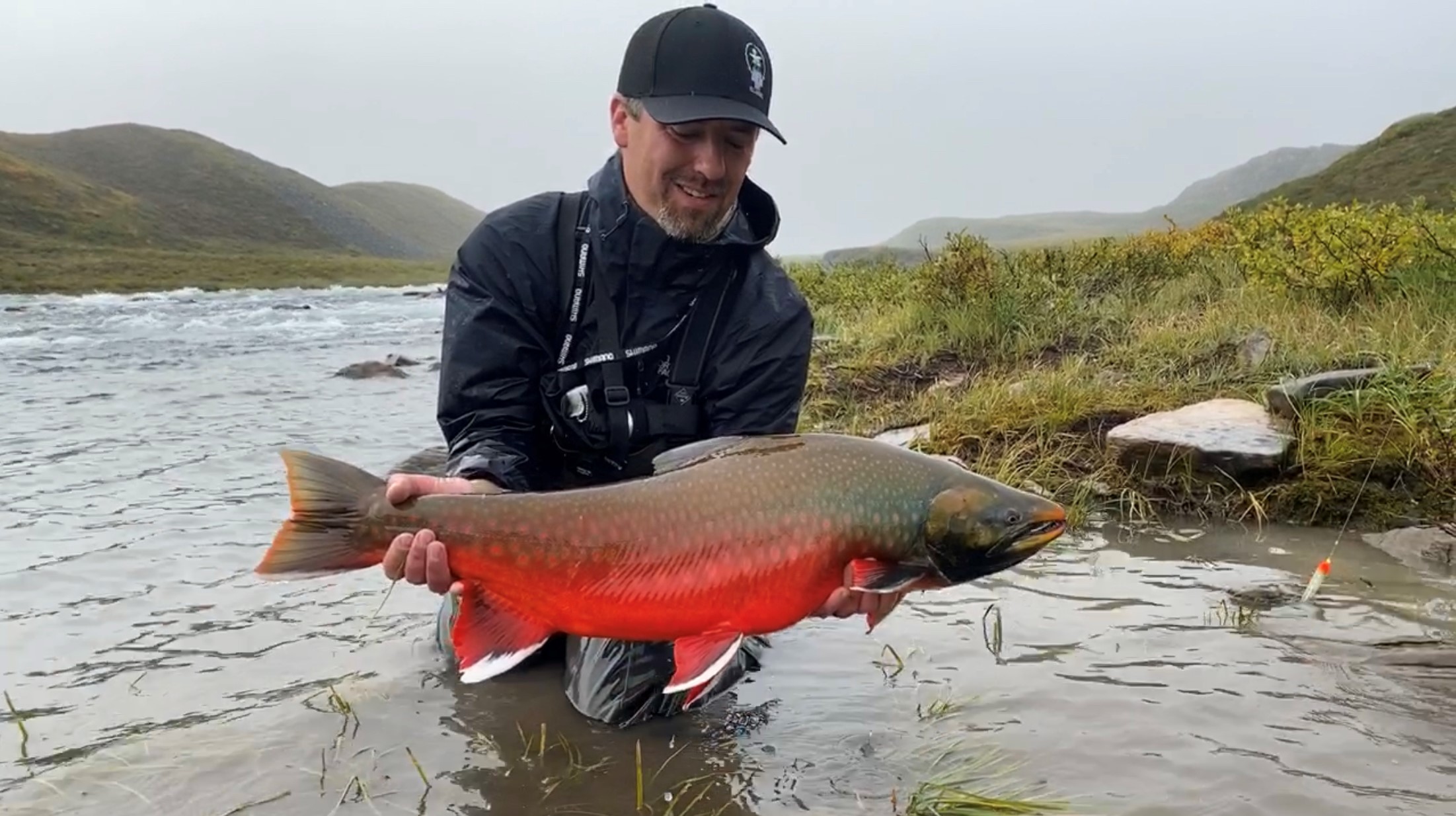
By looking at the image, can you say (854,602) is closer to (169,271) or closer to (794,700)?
(794,700)

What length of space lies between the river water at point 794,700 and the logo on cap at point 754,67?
221 centimetres

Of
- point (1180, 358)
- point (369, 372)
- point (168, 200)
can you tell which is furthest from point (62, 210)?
point (1180, 358)

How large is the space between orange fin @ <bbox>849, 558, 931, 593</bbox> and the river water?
2.28 ft

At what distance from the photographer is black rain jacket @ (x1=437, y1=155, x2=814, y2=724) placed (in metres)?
3.83

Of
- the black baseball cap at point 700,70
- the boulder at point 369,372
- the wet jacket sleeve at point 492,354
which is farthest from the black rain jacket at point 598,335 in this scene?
the boulder at point 369,372


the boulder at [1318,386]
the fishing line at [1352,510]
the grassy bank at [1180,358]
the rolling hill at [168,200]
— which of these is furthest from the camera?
the rolling hill at [168,200]

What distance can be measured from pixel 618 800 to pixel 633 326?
1.74 metres

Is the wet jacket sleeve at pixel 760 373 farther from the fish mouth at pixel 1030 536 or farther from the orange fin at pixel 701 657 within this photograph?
the fish mouth at pixel 1030 536

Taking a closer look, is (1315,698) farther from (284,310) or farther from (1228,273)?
(284,310)

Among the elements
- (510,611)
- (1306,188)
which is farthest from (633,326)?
(1306,188)

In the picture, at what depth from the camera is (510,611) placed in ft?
9.76

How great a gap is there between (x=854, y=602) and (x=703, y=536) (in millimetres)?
503

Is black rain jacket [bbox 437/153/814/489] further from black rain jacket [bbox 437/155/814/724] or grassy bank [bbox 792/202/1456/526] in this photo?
grassy bank [bbox 792/202/1456/526]

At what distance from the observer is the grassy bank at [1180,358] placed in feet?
18.5
